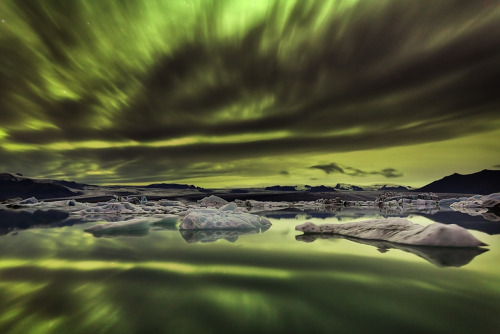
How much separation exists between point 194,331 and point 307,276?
2569mm

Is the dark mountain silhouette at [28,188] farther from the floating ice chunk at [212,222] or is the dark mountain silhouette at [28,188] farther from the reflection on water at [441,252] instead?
the reflection on water at [441,252]

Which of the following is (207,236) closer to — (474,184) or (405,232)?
(405,232)

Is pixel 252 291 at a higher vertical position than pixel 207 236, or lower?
higher

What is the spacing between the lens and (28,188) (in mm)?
136875

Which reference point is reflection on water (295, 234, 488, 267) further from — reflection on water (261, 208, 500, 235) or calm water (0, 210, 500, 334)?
reflection on water (261, 208, 500, 235)

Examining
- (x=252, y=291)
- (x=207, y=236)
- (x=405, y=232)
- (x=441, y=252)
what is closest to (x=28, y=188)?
(x=207, y=236)

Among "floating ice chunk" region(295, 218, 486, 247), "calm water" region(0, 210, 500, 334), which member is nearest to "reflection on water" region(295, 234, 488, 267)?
"calm water" region(0, 210, 500, 334)

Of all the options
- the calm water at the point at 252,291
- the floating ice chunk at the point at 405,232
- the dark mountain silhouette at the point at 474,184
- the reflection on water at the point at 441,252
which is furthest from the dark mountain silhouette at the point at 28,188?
the dark mountain silhouette at the point at 474,184

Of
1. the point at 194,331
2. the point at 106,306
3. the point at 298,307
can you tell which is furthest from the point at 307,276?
the point at 106,306

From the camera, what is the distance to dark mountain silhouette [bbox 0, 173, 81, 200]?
128000 mm

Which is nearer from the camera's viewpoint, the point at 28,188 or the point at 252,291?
the point at 252,291

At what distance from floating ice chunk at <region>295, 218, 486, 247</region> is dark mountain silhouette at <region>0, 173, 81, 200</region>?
155 meters

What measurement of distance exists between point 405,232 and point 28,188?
19154 cm

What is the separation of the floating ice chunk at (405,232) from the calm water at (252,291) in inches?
17.1
